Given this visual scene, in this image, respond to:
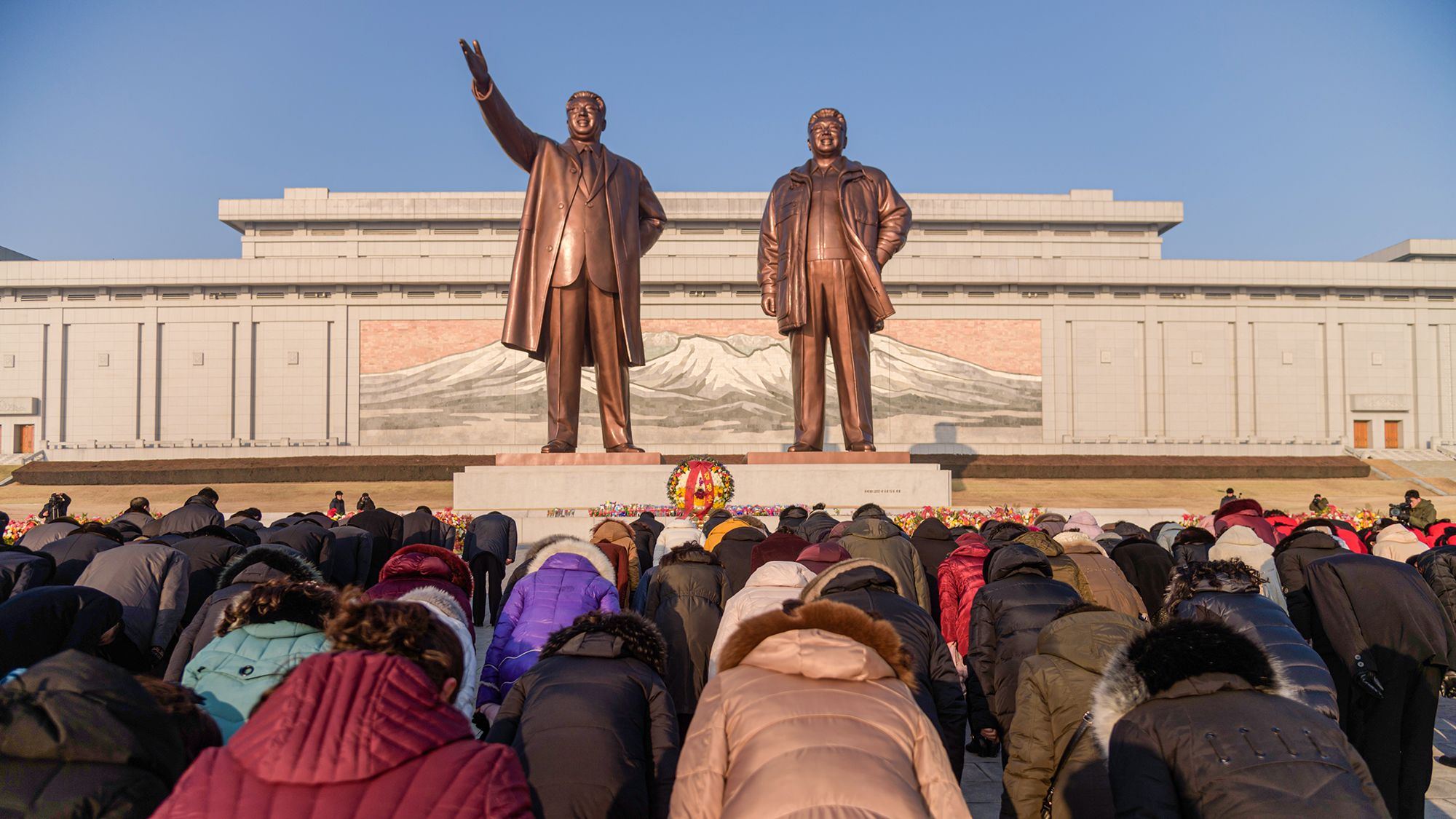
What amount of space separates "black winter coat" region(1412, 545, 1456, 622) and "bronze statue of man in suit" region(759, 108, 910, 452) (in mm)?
7081

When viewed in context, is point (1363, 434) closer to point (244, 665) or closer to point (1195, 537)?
point (1195, 537)

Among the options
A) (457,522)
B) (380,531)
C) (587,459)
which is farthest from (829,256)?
(380,531)

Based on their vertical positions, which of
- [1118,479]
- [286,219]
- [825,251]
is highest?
[286,219]

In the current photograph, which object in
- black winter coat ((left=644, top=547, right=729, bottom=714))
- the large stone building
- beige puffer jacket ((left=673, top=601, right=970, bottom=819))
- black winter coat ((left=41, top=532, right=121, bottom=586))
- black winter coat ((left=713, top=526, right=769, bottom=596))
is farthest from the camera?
the large stone building

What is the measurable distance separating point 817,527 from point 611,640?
4.36 m

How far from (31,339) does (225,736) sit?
34.5 meters

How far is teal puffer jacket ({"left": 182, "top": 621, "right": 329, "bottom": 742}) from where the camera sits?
8.54ft

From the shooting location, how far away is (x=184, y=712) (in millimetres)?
2098

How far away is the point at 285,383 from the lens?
3114 centimetres

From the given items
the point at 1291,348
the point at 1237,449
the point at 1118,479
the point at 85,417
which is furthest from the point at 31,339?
the point at 1291,348

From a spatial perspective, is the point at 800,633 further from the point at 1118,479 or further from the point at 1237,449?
the point at 1237,449

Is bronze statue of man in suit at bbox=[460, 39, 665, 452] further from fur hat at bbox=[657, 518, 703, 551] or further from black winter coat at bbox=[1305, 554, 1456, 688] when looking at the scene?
black winter coat at bbox=[1305, 554, 1456, 688]

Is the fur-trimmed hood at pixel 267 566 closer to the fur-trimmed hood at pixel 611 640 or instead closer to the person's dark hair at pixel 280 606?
the person's dark hair at pixel 280 606

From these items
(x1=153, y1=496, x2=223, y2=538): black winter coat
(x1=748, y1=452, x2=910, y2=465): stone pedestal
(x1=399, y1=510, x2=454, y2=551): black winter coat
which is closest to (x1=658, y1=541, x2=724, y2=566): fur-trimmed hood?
(x1=153, y1=496, x2=223, y2=538): black winter coat
